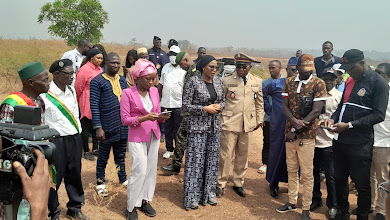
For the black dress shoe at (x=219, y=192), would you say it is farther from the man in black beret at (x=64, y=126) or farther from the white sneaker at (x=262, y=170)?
the man in black beret at (x=64, y=126)

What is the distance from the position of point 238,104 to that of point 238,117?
19 cm

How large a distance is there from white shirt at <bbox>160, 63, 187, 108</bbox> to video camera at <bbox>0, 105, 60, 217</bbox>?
14.5 ft

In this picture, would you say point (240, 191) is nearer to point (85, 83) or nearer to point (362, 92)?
point (362, 92)

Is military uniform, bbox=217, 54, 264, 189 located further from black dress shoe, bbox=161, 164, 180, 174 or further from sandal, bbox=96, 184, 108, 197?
sandal, bbox=96, 184, 108, 197

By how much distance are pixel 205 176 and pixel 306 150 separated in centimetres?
144

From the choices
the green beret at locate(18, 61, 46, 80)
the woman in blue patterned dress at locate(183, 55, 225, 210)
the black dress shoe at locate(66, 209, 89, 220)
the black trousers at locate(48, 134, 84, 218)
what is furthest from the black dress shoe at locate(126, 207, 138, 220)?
the green beret at locate(18, 61, 46, 80)

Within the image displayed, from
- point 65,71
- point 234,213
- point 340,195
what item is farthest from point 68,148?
A: point 340,195

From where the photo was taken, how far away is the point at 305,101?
13.6 feet

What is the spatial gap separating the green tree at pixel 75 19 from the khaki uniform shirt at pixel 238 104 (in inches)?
725

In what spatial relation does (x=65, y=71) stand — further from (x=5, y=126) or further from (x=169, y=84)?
(x=169, y=84)

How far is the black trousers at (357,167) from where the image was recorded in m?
3.90

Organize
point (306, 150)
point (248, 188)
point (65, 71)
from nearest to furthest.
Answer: point (65, 71) → point (306, 150) → point (248, 188)

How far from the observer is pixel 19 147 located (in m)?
1.53

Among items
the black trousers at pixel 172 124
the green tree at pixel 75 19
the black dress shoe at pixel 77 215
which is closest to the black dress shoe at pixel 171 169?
the black trousers at pixel 172 124
